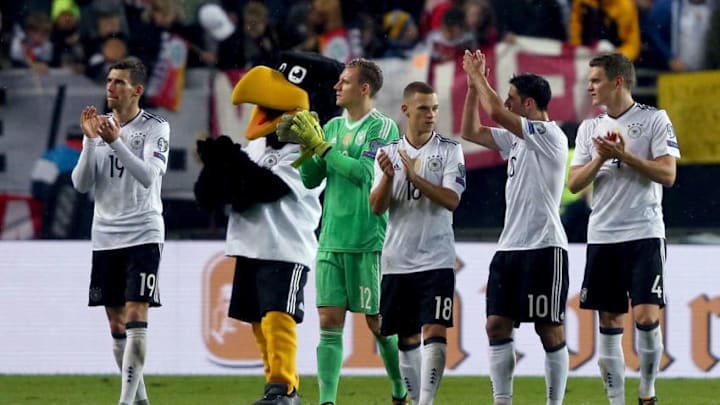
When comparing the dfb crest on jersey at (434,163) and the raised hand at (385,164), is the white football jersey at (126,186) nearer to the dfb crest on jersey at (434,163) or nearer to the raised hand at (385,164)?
the raised hand at (385,164)

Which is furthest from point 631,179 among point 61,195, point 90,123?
point 61,195

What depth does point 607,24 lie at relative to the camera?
1196 cm

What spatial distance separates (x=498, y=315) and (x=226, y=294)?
158 inches

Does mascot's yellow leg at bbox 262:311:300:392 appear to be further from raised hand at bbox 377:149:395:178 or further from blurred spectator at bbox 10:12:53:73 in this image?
blurred spectator at bbox 10:12:53:73

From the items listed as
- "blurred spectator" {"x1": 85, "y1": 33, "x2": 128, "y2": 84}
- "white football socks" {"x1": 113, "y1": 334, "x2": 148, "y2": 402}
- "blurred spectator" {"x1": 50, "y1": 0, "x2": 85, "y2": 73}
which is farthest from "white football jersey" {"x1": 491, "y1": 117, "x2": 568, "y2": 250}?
"blurred spectator" {"x1": 50, "y1": 0, "x2": 85, "y2": 73}

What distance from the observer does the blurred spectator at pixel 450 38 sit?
1178 centimetres

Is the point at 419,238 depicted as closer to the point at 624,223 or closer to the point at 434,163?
the point at 434,163

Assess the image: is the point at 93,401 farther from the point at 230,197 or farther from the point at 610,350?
the point at 610,350

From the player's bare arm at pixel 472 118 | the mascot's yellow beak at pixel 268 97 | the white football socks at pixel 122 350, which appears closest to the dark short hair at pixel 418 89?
the player's bare arm at pixel 472 118

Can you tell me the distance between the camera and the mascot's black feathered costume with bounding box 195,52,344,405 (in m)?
8.02

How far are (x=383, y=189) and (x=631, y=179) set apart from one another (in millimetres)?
1338

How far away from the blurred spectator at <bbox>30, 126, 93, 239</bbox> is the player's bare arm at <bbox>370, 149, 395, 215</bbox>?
4233mm

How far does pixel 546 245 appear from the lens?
25.3ft

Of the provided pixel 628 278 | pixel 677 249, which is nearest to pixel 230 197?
pixel 628 278
